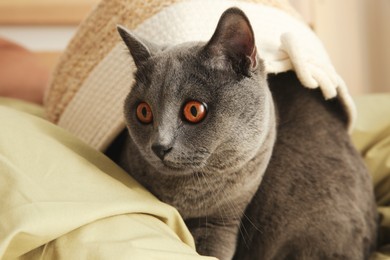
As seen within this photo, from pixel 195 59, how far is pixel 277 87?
426mm

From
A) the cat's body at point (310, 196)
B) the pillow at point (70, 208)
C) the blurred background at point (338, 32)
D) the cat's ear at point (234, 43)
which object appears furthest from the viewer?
the blurred background at point (338, 32)

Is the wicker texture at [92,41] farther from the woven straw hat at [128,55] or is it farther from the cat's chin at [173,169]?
the cat's chin at [173,169]

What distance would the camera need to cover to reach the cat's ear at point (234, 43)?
804 mm

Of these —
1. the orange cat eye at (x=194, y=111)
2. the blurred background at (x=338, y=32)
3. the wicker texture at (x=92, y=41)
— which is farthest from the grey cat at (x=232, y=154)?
the blurred background at (x=338, y=32)

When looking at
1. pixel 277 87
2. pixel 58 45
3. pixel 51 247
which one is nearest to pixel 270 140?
pixel 277 87

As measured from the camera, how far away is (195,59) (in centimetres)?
86

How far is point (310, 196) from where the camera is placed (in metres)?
1.07

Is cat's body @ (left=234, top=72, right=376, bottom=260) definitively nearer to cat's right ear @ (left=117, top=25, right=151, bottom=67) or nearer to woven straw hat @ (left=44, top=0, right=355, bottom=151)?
woven straw hat @ (left=44, top=0, right=355, bottom=151)

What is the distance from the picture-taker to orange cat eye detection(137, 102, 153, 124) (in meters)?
0.89

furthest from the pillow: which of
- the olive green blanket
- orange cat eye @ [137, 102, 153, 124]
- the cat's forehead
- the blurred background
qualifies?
the blurred background

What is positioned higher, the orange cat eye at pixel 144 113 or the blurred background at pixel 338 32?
the orange cat eye at pixel 144 113

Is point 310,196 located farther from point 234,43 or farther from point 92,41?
point 92,41

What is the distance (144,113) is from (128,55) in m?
0.27

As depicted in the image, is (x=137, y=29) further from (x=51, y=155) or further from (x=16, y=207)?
(x=16, y=207)
